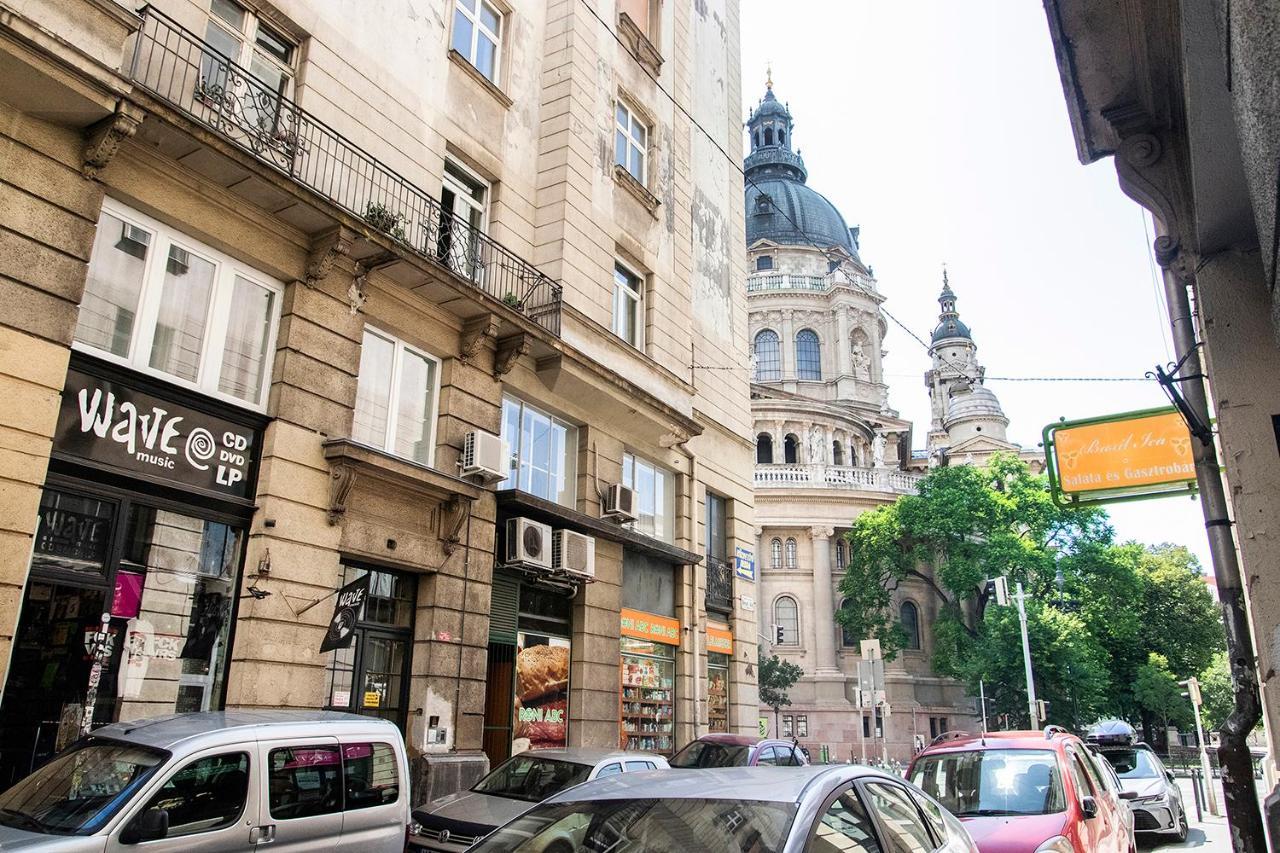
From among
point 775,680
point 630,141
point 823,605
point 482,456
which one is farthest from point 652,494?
point 823,605

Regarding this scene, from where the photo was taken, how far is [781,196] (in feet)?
273

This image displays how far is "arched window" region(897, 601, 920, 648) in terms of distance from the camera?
5799cm

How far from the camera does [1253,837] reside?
22.1ft

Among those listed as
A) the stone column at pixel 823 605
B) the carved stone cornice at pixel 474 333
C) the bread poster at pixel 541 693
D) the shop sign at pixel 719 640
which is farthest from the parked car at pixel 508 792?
the stone column at pixel 823 605

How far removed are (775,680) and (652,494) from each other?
3454 cm

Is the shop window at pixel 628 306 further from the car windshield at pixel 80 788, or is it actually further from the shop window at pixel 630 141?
the car windshield at pixel 80 788

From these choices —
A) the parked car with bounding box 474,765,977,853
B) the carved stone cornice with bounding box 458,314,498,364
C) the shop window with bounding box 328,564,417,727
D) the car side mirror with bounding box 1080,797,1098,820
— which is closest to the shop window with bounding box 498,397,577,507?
the carved stone cornice with bounding box 458,314,498,364

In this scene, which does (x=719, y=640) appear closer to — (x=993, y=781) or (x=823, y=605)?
(x=993, y=781)

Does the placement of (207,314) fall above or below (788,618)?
below

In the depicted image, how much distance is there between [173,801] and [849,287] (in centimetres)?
7061

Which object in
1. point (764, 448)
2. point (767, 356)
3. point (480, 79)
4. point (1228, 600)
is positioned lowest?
point (1228, 600)

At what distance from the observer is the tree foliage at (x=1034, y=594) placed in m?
45.1

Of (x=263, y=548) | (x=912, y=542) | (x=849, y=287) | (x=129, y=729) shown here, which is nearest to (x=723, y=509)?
(x=263, y=548)

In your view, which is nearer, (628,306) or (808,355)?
(628,306)
